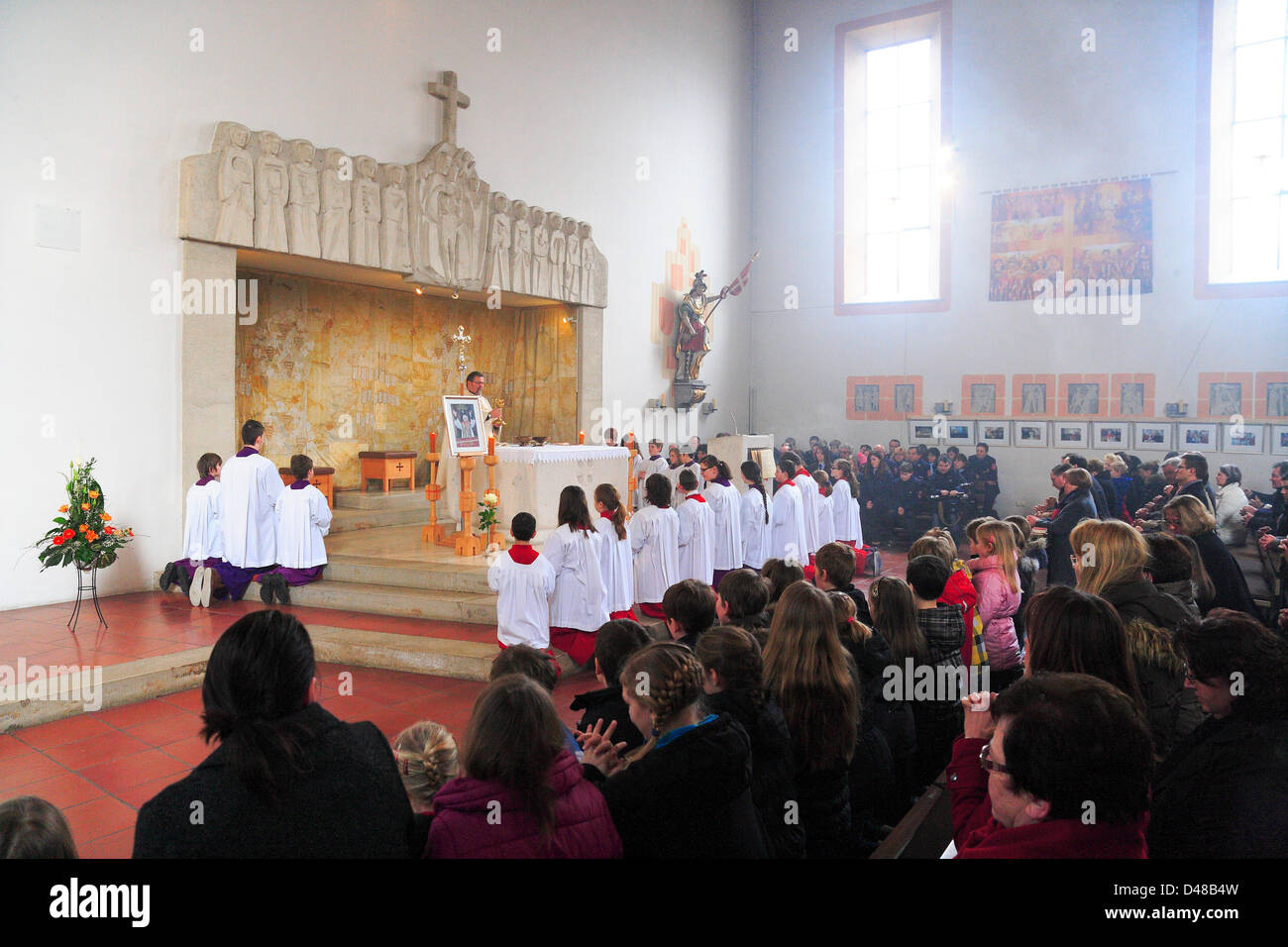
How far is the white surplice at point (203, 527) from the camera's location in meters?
7.25

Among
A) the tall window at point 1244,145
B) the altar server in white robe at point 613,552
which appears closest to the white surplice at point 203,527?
the altar server in white robe at point 613,552

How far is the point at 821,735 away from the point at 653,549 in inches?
186

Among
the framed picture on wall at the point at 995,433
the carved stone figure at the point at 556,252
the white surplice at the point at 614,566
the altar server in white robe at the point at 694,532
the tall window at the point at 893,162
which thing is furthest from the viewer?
the tall window at the point at 893,162

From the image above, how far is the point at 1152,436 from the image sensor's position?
46.3ft

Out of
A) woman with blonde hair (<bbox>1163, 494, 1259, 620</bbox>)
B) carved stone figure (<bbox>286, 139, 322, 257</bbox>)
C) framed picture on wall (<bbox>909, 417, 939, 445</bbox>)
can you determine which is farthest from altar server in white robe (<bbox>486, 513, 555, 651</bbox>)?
framed picture on wall (<bbox>909, 417, 939, 445</bbox>)

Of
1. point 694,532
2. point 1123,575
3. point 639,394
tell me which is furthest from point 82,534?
point 639,394

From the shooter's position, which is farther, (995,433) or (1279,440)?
(995,433)

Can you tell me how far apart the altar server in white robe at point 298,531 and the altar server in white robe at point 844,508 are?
619 centimetres

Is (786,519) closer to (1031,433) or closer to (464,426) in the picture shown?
(464,426)

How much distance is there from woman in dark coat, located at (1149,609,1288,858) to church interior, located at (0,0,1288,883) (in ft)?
0.03

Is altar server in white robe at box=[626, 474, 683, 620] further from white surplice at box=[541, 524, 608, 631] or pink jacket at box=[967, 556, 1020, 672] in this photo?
pink jacket at box=[967, 556, 1020, 672]

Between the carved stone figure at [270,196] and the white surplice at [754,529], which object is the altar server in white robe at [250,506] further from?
the white surplice at [754,529]

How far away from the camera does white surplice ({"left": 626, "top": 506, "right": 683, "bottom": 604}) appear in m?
7.18
